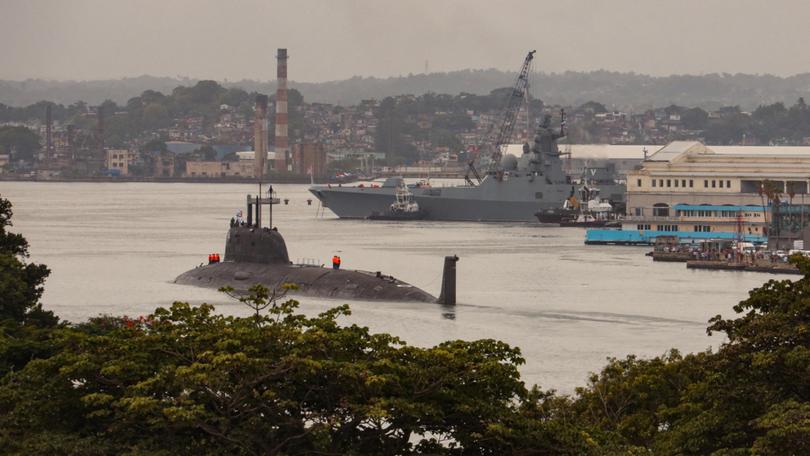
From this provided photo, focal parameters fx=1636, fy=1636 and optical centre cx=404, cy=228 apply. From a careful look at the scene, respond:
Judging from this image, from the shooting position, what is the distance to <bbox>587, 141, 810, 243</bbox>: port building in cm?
8362

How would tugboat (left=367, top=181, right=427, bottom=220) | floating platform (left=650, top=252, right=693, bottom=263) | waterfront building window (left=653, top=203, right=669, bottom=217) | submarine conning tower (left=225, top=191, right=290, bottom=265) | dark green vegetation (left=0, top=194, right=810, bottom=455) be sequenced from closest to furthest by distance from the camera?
dark green vegetation (left=0, top=194, right=810, bottom=455) → submarine conning tower (left=225, top=191, right=290, bottom=265) → floating platform (left=650, top=252, right=693, bottom=263) → waterfront building window (left=653, top=203, right=669, bottom=217) → tugboat (left=367, top=181, right=427, bottom=220)

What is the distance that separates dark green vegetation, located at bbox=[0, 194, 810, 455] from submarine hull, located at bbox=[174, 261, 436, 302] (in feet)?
86.0

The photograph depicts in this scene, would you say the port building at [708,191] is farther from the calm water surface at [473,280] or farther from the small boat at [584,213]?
the calm water surface at [473,280]

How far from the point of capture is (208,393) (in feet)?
59.1

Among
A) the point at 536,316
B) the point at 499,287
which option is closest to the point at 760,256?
the point at 499,287

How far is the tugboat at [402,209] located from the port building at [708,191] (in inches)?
659

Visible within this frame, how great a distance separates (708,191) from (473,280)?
37.4 metres

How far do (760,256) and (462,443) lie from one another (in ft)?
160

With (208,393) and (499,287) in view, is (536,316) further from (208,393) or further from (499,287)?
(208,393)

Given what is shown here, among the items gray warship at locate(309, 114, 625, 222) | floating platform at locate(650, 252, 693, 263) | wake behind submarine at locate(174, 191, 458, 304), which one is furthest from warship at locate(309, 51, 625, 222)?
wake behind submarine at locate(174, 191, 458, 304)

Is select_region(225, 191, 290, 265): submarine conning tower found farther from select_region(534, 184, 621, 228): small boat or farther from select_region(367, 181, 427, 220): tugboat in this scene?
select_region(367, 181, 427, 220): tugboat

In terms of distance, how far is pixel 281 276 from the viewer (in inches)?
1855

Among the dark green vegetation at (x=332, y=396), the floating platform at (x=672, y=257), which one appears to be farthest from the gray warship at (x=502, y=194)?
the dark green vegetation at (x=332, y=396)

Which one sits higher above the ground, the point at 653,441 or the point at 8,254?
the point at 8,254
